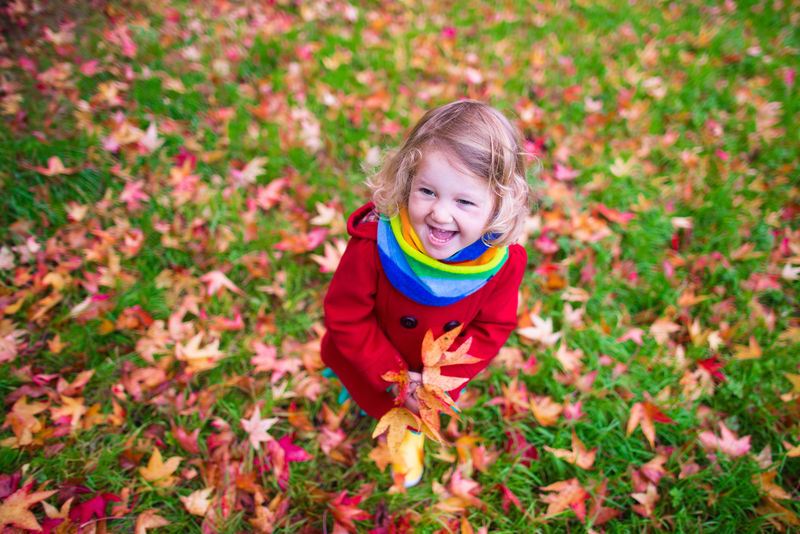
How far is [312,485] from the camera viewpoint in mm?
1882

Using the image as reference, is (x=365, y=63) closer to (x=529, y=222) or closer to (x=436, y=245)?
(x=529, y=222)

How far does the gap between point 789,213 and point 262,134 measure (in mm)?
3743

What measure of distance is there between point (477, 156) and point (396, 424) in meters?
0.87

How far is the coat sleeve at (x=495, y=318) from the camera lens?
1.54 m

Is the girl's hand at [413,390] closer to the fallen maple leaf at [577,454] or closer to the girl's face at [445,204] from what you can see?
the girl's face at [445,204]

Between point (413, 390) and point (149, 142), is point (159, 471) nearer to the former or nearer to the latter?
point (413, 390)

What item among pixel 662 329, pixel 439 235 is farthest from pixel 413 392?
pixel 662 329

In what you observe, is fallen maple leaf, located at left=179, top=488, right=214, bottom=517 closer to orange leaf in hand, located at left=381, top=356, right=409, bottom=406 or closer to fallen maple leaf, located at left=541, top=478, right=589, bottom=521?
orange leaf in hand, located at left=381, top=356, right=409, bottom=406

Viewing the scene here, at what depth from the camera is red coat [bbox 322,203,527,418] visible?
1.41 metres

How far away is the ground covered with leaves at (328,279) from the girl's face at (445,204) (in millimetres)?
484

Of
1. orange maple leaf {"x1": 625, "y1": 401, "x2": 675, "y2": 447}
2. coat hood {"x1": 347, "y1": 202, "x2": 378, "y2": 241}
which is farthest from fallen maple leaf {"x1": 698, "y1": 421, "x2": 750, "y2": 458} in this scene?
coat hood {"x1": 347, "y1": 202, "x2": 378, "y2": 241}

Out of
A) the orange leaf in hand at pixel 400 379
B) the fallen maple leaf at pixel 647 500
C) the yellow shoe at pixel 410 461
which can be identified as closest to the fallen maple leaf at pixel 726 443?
the fallen maple leaf at pixel 647 500

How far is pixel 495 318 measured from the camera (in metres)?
1.59

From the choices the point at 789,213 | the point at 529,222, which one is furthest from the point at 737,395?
the point at 789,213
